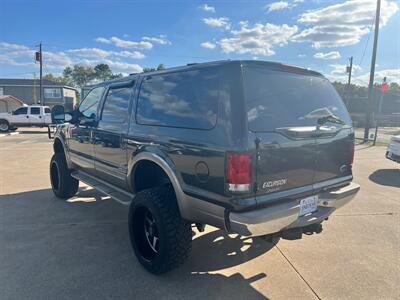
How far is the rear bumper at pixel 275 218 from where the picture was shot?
2.41m

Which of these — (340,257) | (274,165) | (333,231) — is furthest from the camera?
(333,231)

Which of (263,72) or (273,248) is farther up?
(263,72)

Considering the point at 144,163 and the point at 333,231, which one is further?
the point at 333,231

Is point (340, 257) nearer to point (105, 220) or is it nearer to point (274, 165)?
point (274, 165)

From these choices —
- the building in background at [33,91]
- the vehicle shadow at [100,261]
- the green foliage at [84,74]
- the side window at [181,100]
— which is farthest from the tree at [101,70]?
the side window at [181,100]

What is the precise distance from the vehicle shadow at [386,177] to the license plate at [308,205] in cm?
515

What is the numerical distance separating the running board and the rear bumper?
163cm

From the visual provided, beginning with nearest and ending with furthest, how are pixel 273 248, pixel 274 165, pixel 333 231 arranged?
pixel 274 165, pixel 273 248, pixel 333 231

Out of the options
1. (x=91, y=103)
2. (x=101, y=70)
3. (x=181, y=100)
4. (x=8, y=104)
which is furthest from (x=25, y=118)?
(x=101, y=70)

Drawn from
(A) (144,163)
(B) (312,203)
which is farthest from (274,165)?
(A) (144,163)

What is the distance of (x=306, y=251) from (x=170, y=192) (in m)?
1.85

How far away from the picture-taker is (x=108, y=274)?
10.2 feet

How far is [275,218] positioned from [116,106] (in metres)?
2.54

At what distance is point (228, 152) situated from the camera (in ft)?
7.95
